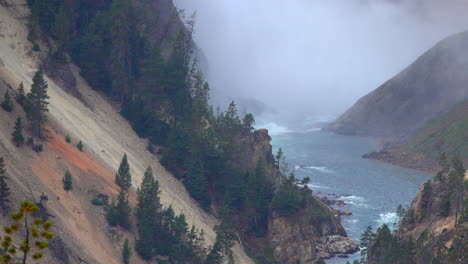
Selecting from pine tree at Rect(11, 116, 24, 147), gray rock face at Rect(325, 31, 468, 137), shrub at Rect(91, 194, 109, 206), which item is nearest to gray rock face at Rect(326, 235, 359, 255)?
shrub at Rect(91, 194, 109, 206)

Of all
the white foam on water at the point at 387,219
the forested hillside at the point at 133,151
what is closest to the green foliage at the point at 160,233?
the forested hillside at the point at 133,151

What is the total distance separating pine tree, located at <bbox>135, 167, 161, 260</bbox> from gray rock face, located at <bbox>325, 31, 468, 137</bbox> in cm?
12073

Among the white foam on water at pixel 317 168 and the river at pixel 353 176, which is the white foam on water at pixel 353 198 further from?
the white foam on water at pixel 317 168

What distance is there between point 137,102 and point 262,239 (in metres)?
24.8

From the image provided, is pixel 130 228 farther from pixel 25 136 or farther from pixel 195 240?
pixel 25 136

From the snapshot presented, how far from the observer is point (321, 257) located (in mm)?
70750

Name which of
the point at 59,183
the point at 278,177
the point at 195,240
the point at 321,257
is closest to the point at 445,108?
the point at 278,177

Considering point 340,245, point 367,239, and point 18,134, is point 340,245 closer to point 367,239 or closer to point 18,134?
point 367,239

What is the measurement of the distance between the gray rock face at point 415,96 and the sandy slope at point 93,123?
356 feet

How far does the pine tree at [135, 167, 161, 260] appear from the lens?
56.9 meters

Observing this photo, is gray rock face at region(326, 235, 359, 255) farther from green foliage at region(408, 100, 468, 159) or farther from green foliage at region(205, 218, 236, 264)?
green foliage at region(408, 100, 468, 159)

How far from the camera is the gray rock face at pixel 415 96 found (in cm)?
17450

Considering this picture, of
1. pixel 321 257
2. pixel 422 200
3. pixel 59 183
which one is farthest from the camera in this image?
pixel 321 257

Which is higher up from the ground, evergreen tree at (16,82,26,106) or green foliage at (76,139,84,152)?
evergreen tree at (16,82,26,106)
